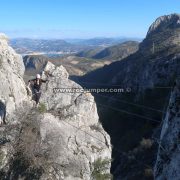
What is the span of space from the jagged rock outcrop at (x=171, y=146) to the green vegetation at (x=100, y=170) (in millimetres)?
21336

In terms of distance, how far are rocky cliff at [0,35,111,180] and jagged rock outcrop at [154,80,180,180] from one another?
20.6 meters

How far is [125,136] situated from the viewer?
230 feet

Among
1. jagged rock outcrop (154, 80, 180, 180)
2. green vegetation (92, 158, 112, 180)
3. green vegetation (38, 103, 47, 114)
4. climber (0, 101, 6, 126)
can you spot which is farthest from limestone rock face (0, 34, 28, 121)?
jagged rock outcrop (154, 80, 180, 180)

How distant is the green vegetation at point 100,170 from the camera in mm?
35281

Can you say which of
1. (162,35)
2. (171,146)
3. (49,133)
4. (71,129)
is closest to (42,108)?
(49,133)

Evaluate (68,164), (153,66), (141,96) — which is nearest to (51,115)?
(68,164)

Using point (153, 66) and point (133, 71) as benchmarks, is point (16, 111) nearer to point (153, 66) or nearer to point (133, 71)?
point (153, 66)

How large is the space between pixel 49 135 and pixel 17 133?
9.72ft

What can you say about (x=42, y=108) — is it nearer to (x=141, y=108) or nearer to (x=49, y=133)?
(x=49, y=133)

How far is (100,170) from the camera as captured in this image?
3562cm

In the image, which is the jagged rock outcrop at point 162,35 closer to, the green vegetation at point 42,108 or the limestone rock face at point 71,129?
the limestone rock face at point 71,129

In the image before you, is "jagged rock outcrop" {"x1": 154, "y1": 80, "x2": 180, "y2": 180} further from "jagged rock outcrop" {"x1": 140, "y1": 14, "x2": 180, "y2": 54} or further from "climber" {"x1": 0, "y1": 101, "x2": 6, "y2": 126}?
"jagged rock outcrop" {"x1": 140, "y1": 14, "x2": 180, "y2": 54}

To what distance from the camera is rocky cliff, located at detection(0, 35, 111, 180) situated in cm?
3428

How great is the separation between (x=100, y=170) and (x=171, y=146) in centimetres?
2254
